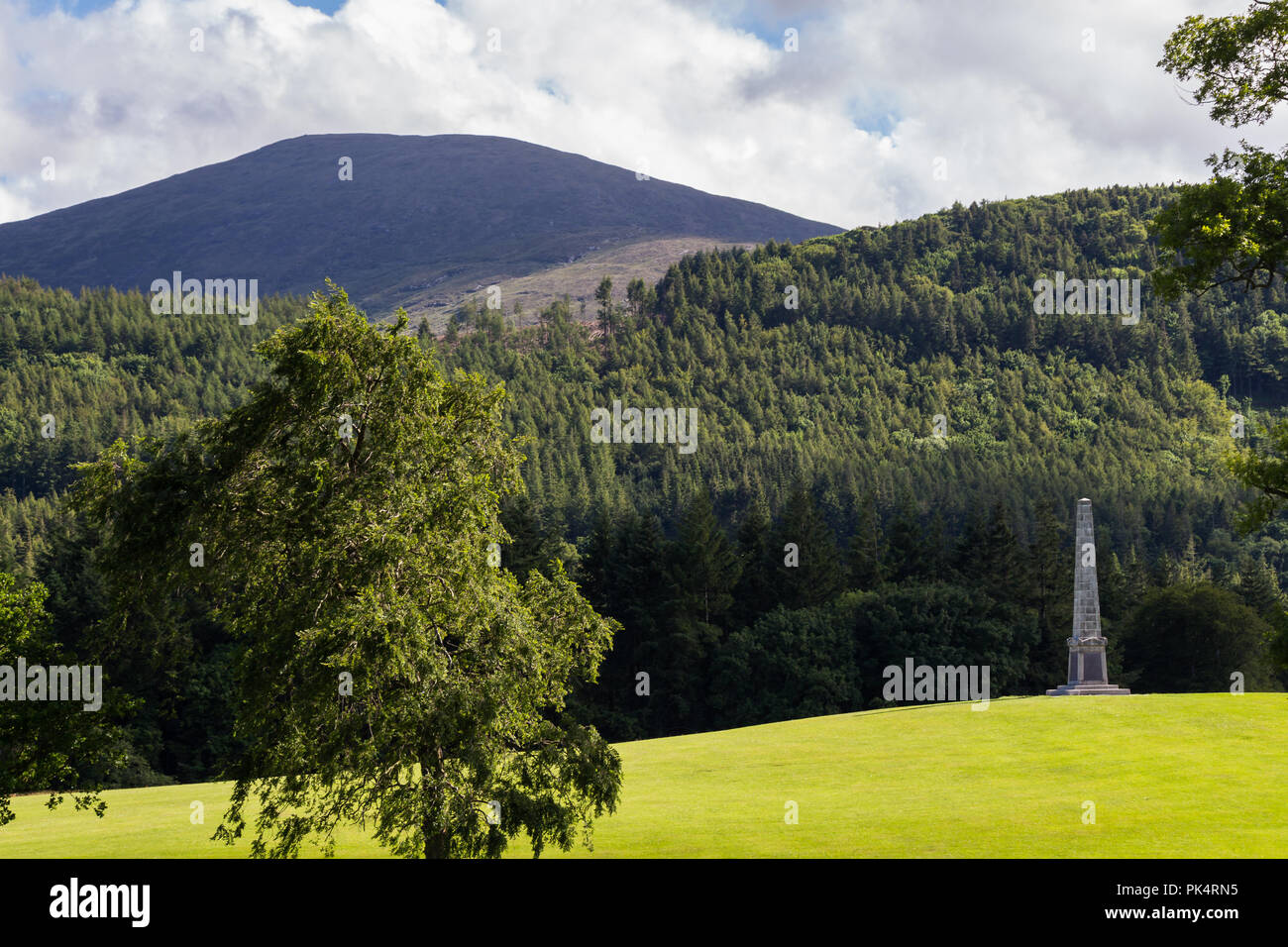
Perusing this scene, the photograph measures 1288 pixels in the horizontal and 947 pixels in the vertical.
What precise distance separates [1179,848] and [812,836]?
872 centimetres

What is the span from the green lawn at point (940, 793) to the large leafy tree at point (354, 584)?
24.1ft

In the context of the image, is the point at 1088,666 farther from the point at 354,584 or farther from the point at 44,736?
the point at 44,736

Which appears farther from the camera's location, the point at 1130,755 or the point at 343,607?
the point at 1130,755

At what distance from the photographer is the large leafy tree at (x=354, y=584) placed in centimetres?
2411

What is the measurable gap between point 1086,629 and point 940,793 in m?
28.8

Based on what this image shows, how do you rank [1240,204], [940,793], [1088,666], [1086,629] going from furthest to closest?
[1086,629]
[1088,666]
[940,793]
[1240,204]

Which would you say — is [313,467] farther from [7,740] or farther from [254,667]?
[7,740]

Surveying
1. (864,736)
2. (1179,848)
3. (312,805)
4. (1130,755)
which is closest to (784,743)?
(864,736)

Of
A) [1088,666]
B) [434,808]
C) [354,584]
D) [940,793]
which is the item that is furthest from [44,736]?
[1088,666]

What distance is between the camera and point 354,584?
24469 mm

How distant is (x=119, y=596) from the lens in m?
25.6

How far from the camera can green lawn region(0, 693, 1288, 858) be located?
30750 millimetres

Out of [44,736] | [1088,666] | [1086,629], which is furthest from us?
[1086,629]

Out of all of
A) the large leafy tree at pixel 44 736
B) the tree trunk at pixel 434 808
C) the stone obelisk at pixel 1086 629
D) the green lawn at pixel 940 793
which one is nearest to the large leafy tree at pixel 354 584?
the tree trunk at pixel 434 808
